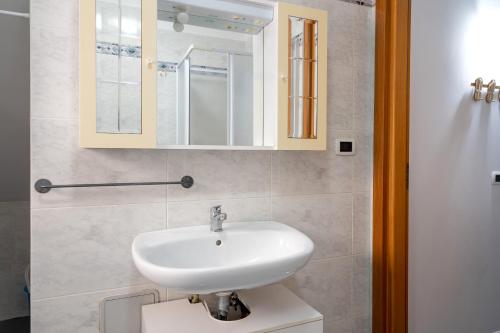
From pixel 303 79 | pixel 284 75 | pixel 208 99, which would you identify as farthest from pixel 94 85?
pixel 303 79

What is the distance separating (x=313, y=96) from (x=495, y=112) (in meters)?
1.20

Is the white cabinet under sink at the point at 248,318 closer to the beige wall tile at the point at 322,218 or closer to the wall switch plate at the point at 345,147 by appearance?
the beige wall tile at the point at 322,218

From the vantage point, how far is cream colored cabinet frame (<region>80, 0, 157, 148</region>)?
3.16ft

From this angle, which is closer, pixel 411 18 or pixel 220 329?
pixel 220 329

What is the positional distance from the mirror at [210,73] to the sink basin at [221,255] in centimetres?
35

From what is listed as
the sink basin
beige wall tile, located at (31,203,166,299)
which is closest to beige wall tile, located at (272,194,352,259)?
the sink basin

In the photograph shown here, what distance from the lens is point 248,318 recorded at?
40.0 inches

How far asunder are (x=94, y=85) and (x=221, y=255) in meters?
0.74

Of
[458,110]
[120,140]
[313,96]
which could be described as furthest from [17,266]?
→ [458,110]

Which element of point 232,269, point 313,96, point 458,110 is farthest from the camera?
point 458,110

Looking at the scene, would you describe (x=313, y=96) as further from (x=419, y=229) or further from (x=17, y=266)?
(x=17, y=266)

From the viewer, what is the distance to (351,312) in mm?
1546

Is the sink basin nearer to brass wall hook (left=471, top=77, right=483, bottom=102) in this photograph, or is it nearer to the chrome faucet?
the chrome faucet

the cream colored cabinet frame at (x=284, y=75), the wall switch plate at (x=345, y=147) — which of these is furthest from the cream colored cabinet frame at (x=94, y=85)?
the wall switch plate at (x=345, y=147)
